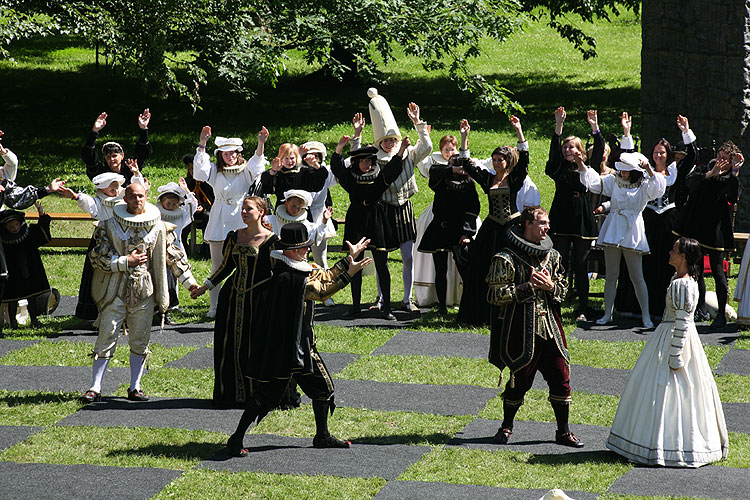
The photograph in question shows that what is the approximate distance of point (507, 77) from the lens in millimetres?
31156

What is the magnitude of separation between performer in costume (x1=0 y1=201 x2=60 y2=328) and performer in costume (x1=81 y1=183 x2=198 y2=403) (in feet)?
9.16

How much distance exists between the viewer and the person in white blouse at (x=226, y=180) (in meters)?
12.0

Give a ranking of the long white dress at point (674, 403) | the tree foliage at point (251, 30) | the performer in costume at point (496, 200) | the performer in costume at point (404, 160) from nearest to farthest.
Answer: the long white dress at point (674, 403) → the performer in costume at point (496, 200) → the performer in costume at point (404, 160) → the tree foliage at point (251, 30)

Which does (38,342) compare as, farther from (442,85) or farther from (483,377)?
(442,85)

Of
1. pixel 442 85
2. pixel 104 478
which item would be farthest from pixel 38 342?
pixel 442 85

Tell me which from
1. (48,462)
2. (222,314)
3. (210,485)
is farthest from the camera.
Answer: (222,314)

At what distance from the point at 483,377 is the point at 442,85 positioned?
66.7ft

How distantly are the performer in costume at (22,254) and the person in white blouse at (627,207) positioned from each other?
5.96 m

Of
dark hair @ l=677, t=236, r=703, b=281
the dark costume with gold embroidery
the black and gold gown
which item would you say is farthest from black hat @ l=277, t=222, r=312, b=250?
dark hair @ l=677, t=236, r=703, b=281

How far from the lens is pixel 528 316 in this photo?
26.4 ft

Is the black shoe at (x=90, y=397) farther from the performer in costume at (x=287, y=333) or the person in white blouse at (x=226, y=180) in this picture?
the person in white blouse at (x=226, y=180)

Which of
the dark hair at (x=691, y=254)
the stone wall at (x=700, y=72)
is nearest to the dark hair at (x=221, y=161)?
the dark hair at (x=691, y=254)

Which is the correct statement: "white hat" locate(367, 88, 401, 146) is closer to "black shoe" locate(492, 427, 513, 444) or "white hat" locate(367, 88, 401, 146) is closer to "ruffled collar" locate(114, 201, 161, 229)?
"ruffled collar" locate(114, 201, 161, 229)

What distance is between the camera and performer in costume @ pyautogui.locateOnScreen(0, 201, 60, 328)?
455 inches
